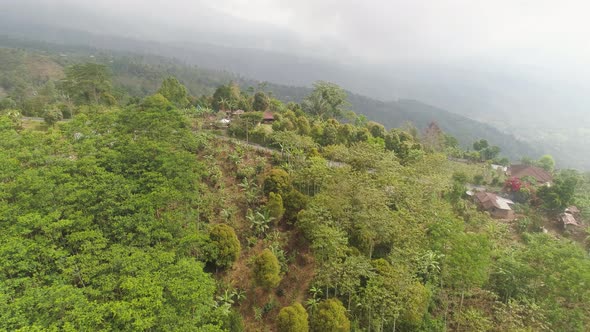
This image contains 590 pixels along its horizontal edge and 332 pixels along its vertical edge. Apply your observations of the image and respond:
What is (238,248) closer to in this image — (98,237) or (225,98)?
(98,237)

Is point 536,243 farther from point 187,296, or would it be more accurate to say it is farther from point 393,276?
point 187,296

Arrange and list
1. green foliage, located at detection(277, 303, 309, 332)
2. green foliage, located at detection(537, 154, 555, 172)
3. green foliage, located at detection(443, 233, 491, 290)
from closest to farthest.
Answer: green foliage, located at detection(277, 303, 309, 332), green foliage, located at detection(443, 233, 491, 290), green foliage, located at detection(537, 154, 555, 172)

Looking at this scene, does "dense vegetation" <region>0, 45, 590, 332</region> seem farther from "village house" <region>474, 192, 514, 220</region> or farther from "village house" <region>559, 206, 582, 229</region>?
"village house" <region>559, 206, 582, 229</region>

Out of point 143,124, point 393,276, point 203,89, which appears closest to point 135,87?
point 203,89

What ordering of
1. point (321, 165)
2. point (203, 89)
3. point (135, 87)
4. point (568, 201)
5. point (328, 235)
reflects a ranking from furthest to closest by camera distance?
point (203, 89) → point (135, 87) → point (568, 201) → point (321, 165) → point (328, 235)

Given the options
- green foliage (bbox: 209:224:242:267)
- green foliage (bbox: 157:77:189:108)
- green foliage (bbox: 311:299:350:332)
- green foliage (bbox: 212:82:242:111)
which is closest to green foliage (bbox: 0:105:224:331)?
green foliage (bbox: 209:224:242:267)

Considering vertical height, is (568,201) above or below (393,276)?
above

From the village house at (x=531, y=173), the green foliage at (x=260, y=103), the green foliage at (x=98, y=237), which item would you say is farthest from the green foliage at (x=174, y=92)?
the village house at (x=531, y=173)
